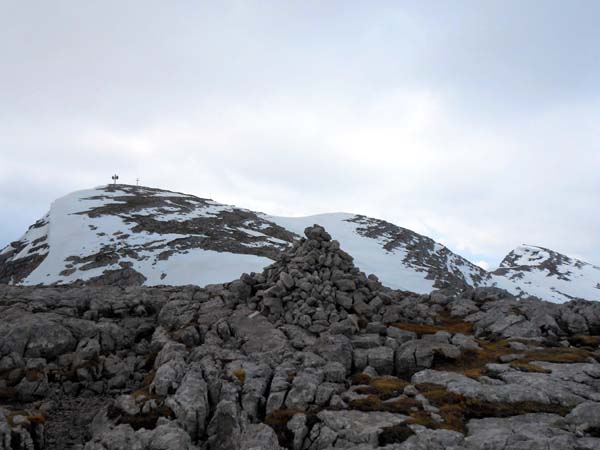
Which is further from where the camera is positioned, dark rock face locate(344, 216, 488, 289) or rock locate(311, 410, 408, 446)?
dark rock face locate(344, 216, 488, 289)

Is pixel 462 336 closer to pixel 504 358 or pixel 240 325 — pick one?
pixel 504 358

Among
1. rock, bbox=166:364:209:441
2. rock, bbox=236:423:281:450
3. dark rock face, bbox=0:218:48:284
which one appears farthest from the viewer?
dark rock face, bbox=0:218:48:284

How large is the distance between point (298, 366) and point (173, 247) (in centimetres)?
8785

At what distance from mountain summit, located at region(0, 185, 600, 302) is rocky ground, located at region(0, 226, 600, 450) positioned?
48154 millimetres

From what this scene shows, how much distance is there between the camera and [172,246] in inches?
4368

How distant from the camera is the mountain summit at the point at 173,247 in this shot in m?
94.7

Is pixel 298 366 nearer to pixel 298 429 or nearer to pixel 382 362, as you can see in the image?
pixel 382 362

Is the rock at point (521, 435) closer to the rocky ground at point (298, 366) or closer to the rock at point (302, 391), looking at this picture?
the rocky ground at point (298, 366)

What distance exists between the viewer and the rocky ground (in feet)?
69.5

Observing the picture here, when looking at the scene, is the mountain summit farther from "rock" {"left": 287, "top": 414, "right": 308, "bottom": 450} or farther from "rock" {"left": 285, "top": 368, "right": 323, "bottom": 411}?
"rock" {"left": 287, "top": 414, "right": 308, "bottom": 450}

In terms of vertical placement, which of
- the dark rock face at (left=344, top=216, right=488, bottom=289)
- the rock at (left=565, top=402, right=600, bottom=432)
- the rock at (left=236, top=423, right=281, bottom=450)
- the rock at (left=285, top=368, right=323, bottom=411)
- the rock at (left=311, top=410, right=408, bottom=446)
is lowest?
the rock at (left=236, top=423, right=281, bottom=450)

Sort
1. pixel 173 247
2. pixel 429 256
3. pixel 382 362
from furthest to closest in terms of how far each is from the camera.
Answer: pixel 429 256 → pixel 173 247 → pixel 382 362

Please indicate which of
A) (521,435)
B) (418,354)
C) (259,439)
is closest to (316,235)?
(418,354)

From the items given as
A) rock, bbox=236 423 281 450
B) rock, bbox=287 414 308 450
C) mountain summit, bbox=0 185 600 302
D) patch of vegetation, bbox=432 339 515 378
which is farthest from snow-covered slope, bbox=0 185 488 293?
rock, bbox=287 414 308 450
